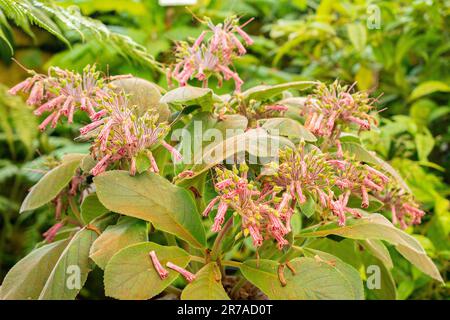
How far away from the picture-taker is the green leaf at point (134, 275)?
0.49 meters

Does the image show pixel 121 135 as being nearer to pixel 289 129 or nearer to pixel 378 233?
pixel 289 129

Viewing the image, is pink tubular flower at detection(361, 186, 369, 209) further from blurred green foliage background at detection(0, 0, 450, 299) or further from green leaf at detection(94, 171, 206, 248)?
blurred green foliage background at detection(0, 0, 450, 299)

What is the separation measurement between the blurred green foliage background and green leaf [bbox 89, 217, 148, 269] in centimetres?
37

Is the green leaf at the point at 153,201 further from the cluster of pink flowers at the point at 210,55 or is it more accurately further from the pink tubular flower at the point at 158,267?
the cluster of pink flowers at the point at 210,55

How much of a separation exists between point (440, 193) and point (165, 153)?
0.63 m

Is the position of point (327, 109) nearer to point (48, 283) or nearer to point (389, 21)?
point (48, 283)

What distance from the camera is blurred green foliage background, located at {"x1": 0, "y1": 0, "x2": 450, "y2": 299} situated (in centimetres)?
98

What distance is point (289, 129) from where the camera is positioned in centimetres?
58

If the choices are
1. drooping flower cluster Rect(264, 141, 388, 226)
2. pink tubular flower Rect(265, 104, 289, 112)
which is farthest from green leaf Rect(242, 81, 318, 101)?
drooping flower cluster Rect(264, 141, 388, 226)

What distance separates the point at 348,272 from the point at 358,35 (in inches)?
30.0

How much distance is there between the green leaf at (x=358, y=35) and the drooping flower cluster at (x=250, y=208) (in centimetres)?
74

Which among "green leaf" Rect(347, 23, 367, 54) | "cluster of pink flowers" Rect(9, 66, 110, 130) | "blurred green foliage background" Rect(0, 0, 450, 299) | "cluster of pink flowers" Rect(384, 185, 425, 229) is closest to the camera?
"cluster of pink flowers" Rect(9, 66, 110, 130)

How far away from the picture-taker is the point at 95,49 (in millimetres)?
1260
